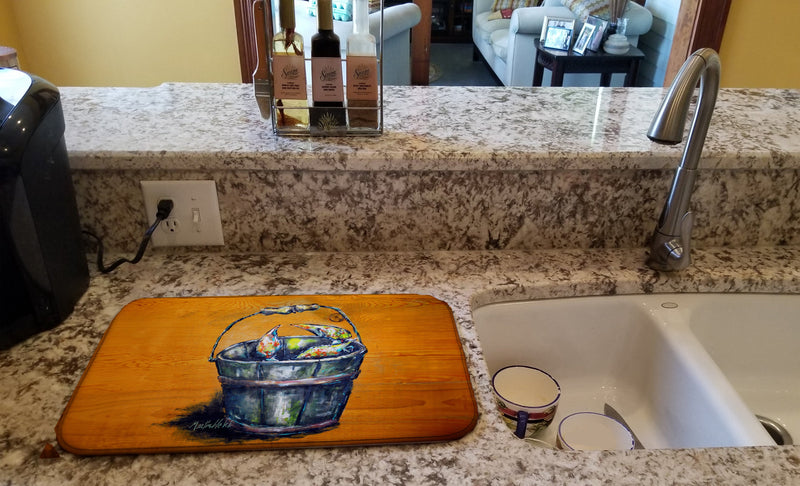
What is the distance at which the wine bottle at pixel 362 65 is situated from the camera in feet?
2.95

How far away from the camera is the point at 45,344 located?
0.76 meters

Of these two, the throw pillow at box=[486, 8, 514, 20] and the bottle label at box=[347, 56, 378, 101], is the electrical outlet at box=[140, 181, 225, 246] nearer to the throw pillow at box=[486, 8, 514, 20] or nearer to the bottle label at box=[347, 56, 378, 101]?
the bottle label at box=[347, 56, 378, 101]

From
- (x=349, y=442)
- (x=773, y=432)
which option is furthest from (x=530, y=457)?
(x=773, y=432)

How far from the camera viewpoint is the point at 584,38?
12.3ft

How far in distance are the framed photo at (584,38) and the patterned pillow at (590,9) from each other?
0.49m

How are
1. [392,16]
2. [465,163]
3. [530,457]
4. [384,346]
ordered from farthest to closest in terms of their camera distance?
[392,16], [465,163], [384,346], [530,457]

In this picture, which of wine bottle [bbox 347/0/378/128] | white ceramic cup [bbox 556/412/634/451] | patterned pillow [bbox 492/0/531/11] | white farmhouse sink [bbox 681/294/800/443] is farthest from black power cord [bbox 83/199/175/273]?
patterned pillow [bbox 492/0/531/11]

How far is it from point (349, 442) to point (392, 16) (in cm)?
337

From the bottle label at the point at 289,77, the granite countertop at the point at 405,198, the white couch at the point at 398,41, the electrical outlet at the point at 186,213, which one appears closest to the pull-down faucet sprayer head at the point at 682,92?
the granite countertop at the point at 405,198

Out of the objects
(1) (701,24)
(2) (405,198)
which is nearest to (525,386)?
(2) (405,198)

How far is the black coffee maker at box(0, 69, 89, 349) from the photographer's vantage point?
2.21 ft

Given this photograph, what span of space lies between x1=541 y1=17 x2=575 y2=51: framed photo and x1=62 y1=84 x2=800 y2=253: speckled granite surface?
2918mm

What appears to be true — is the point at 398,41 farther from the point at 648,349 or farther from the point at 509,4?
the point at 648,349

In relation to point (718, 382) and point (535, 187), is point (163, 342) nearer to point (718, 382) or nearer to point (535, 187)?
point (535, 187)
